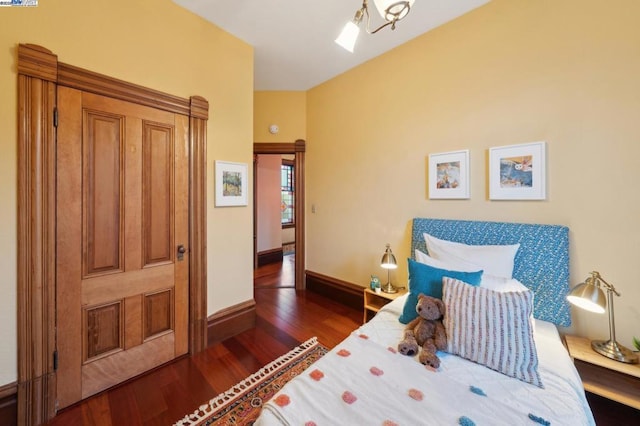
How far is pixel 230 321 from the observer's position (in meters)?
2.35

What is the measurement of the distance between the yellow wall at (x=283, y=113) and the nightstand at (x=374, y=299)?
7.66 feet

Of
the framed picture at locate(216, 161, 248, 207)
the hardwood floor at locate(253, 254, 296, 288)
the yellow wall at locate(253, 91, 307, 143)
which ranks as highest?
the yellow wall at locate(253, 91, 307, 143)

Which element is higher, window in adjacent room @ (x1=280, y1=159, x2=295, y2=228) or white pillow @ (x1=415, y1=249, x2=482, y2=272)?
window in adjacent room @ (x1=280, y1=159, x2=295, y2=228)

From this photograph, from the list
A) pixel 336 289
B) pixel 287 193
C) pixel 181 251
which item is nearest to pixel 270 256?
pixel 287 193

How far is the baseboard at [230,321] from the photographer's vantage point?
223 cm

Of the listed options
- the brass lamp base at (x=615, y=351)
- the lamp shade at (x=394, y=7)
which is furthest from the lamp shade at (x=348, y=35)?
the brass lamp base at (x=615, y=351)

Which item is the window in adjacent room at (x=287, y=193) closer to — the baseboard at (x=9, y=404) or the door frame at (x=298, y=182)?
the door frame at (x=298, y=182)

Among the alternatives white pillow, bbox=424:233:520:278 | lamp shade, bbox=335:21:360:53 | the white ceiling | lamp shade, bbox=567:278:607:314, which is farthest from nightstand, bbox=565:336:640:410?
the white ceiling

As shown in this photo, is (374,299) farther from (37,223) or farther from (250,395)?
(37,223)

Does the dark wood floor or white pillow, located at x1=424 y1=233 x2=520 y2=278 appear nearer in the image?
the dark wood floor

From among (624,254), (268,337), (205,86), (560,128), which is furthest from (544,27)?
(268,337)

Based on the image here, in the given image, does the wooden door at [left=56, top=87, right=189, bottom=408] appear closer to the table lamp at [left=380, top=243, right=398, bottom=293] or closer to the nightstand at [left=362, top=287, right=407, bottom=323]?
the nightstand at [left=362, top=287, right=407, bottom=323]

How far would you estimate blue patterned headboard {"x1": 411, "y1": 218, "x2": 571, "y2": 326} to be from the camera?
1666 millimetres

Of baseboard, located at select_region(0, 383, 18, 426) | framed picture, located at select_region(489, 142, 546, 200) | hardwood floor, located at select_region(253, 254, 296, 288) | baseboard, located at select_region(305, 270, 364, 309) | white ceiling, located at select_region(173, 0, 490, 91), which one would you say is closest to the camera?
baseboard, located at select_region(0, 383, 18, 426)
